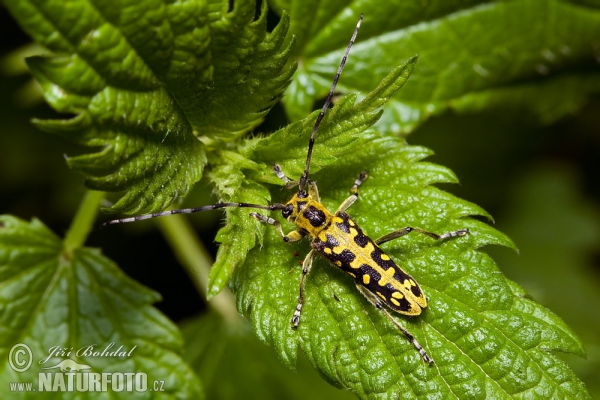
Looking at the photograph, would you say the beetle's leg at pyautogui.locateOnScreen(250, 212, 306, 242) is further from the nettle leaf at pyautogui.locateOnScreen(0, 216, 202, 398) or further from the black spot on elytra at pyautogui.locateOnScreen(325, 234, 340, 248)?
the nettle leaf at pyautogui.locateOnScreen(0, 216, 202, 398)

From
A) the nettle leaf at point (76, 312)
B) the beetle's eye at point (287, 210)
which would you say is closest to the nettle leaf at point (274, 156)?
the beetle's eye at point (287, 210)

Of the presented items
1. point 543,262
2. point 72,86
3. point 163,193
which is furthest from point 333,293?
point 543,262

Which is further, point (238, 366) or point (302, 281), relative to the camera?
point (238, 366)

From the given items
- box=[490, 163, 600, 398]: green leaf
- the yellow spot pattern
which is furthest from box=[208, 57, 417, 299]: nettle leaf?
box=[490, 163, 600, 398]: green leaf

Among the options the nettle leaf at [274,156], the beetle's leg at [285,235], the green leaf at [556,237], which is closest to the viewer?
the nettle leaf at [274,156]

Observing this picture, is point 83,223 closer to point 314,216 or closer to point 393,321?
point 314,216

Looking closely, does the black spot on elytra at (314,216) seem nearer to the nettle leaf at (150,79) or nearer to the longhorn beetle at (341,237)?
the longhorn beetle at (341,237)

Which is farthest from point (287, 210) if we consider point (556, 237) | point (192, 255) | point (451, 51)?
point (556, 237)

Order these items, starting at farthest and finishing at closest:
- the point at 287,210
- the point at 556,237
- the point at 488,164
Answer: the point at 556,237
the point at 488,164
the point at 287,210
